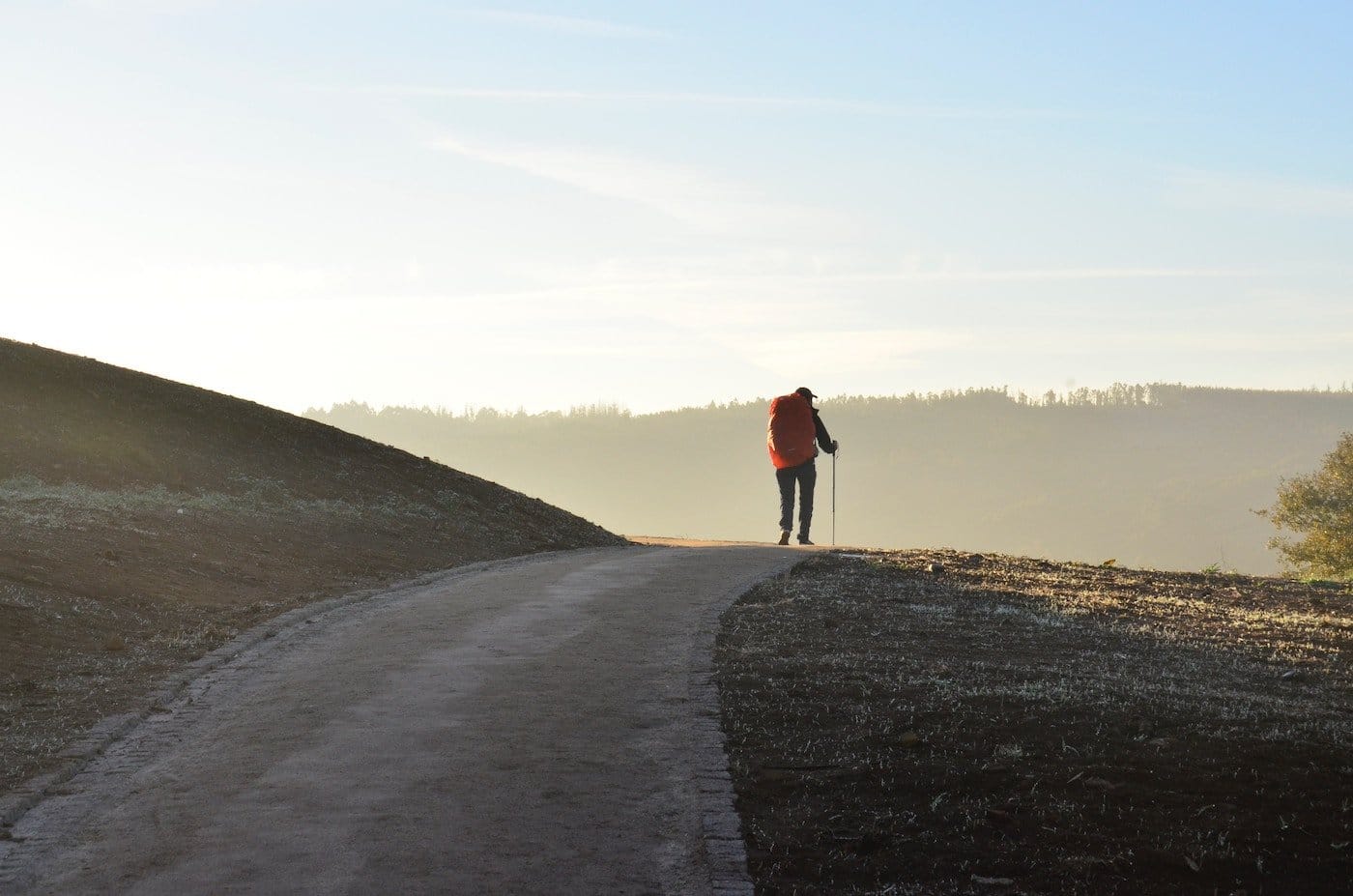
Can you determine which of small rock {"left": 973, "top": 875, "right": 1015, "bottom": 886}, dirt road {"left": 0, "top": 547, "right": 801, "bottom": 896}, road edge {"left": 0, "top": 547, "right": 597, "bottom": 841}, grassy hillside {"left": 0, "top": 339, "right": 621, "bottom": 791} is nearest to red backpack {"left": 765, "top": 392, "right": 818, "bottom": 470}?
grassy hillside {"left": 0, "top": 339, "right": 621, "bottom": 791}

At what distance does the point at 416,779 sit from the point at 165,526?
40.8ft

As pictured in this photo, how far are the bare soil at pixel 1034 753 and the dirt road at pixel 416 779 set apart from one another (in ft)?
1.53

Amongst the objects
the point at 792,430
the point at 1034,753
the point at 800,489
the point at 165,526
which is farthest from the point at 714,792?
the point at 800,489

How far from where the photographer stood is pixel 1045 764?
24.8 feet

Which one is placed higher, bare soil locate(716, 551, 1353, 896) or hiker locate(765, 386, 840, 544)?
hiker locate(765, 386, 840, 544)

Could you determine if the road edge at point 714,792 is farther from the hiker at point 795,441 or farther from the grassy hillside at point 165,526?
the hiker at point 795,441

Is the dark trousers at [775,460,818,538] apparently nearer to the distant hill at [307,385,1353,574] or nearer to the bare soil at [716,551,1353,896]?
the bare soil at [716,551,1353,896]

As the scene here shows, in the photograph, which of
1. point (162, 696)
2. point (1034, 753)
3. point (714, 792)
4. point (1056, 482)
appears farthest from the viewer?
point (1056, 482)

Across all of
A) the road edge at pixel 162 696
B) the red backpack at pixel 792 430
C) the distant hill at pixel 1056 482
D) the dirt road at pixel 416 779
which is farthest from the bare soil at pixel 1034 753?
the distant hill at pixel 1056 482

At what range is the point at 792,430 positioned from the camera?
2627 cm

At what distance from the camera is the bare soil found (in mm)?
6219

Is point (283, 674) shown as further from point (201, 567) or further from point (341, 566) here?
point (341, 566)

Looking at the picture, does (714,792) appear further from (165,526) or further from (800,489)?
(800,489)

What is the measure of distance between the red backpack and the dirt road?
46.7 feet
